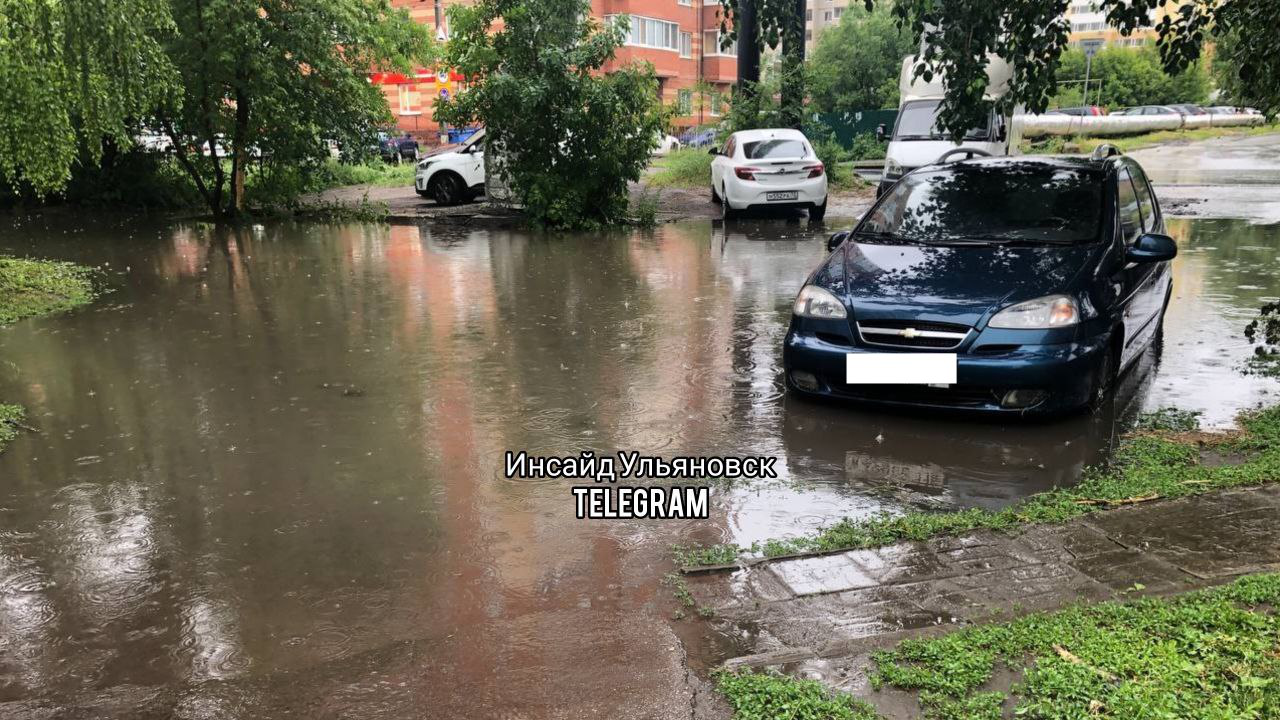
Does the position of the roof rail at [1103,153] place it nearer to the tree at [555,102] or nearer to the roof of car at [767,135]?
the tree at [555,102]

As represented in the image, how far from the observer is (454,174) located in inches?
837

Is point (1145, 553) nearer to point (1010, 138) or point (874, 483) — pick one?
point (874, 483)

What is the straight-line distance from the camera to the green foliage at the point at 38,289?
10.0 metres

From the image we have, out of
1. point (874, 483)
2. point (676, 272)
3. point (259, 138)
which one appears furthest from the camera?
point (259, 138)

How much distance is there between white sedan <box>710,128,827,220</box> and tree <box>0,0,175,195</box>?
1020cm

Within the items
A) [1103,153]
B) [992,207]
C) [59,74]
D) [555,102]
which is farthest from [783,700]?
[555,102]

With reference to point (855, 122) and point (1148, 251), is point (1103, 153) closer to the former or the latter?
point (1148, 251)

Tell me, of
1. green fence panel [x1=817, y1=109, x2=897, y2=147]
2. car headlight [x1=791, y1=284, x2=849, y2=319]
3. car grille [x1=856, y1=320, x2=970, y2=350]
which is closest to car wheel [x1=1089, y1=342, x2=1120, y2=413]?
car grille [x1=856, y1=320, x2=970, y2=350]

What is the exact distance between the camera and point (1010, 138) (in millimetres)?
18531

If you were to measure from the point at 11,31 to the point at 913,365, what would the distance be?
7971 millimetres

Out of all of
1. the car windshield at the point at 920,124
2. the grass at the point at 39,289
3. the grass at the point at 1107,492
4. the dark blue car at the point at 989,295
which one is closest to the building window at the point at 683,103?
the car windshield at the point at 920,124

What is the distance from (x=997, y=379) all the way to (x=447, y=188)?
1738 centimetres

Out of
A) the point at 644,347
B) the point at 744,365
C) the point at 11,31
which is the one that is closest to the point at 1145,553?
the point at 744,365

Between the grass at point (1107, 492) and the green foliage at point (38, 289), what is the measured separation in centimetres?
858
